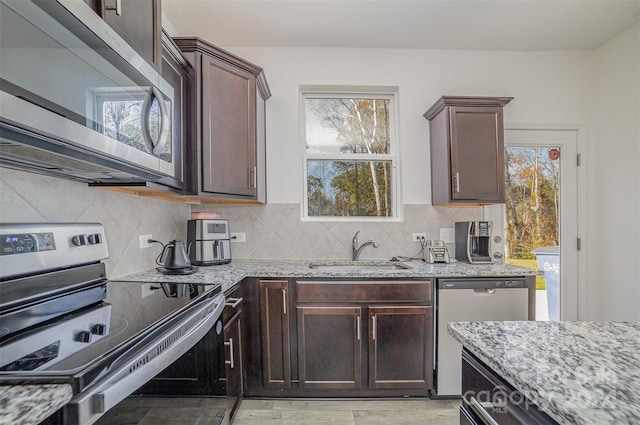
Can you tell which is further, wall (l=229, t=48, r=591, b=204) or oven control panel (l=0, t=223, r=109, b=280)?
wall (l=229, t=48, r=591, b=204)

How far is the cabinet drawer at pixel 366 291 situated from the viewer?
1870mm

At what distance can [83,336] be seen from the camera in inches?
31.9

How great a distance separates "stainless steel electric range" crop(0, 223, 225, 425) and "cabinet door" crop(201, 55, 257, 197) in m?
0.76

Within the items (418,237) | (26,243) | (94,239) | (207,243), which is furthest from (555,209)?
(26,243)

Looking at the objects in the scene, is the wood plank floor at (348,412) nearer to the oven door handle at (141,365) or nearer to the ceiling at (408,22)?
the oven door handle at (141,365)

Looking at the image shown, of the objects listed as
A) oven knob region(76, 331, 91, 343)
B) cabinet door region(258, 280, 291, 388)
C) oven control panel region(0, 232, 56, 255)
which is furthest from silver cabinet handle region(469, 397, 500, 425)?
oven control panel region(0, 232, 56, 255)

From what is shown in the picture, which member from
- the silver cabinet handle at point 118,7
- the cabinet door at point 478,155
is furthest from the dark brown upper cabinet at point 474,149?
the silver cabinet handle at point 118,7

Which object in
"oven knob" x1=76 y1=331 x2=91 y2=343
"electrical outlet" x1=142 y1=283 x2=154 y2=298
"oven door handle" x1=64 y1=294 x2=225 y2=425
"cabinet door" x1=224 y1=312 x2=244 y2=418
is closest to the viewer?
"oven door handle" x1=64 y1=294 x2=225 y2=425

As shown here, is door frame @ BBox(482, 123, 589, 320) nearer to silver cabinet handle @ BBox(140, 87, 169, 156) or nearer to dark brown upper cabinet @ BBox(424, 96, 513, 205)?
dark brown upper cabinet @ BBox(424, 96, 513, 205)

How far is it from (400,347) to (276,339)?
2.72ft

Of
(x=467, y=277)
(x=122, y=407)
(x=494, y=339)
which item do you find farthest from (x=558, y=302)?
(x=122, y=407)

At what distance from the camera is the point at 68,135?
0.80 metres

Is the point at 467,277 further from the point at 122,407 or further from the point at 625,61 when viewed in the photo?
the point at 625,61

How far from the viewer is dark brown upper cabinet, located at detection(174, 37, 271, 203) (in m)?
1.81
